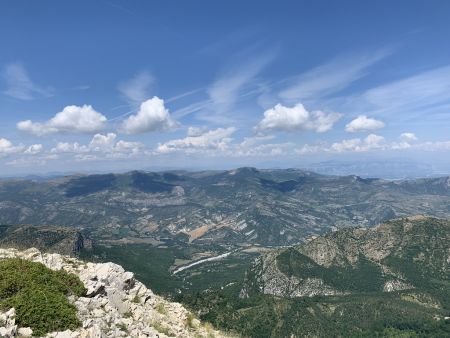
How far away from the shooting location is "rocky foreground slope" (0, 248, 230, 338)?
1210 inches

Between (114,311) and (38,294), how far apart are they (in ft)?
23.7

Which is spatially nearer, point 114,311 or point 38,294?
point 38,294

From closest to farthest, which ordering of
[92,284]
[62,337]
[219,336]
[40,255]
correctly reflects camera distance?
[62,337]
[92,284]
[219,336]
[40,255]

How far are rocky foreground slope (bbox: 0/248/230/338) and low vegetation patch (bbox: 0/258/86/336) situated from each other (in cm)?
86

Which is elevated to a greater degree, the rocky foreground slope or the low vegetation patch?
the low vegetation patch

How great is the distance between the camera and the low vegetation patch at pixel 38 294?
1209 inches

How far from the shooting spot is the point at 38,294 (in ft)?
110

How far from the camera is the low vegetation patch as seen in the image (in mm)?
30719

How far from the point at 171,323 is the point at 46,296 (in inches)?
529

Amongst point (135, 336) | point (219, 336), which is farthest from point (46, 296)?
point (219, 336)

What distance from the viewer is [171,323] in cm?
4175

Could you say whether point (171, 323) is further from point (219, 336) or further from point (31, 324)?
point (31, 324)

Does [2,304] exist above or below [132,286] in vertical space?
above

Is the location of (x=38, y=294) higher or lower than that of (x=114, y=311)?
higher
